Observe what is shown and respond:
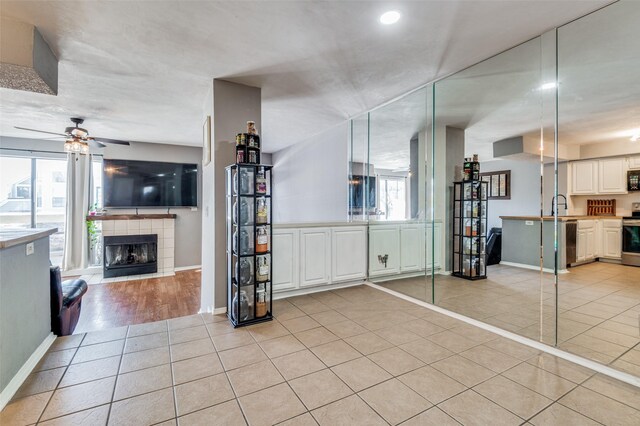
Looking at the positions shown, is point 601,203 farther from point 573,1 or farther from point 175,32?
point 175,32

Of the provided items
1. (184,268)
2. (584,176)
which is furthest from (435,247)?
(184,268)

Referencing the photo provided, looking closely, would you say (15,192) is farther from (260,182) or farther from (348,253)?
(348,253)

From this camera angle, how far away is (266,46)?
2361 millimetres

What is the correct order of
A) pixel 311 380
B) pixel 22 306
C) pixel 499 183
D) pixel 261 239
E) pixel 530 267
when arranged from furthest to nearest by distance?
pixel 499 183
pixel 261 239
pixel 530 267
pixel 22 306
pixel 311 380

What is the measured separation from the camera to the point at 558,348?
2.22 metres

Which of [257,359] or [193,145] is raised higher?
[193,145]

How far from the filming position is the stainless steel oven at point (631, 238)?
2594 millimetres

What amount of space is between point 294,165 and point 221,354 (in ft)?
14.8

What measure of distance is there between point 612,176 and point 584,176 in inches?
14.7

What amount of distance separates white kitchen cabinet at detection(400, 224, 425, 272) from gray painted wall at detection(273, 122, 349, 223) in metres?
1.14

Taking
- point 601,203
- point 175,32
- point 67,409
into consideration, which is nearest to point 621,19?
point 601,203

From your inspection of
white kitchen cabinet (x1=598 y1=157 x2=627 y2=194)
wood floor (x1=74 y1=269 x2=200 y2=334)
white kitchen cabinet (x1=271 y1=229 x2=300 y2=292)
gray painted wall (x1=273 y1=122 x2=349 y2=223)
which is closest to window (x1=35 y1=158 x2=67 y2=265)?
wood floor (x1=74 y1=269 x2=200 y2=334)

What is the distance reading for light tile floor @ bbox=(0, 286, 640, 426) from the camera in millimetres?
1555

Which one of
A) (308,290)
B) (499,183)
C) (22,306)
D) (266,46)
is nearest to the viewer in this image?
(22,306)
